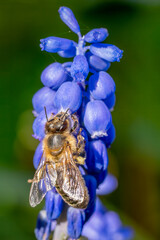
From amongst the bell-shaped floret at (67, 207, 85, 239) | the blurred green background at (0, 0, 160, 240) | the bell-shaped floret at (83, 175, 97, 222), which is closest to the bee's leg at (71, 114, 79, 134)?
the bell-shaped floret at (83, 175, 97, 222)

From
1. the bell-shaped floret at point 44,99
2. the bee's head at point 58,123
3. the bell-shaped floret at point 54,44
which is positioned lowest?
the bee's head at point 58,123

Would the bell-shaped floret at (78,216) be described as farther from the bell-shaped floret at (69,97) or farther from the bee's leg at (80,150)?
the bell-shaped floret at (69,97)

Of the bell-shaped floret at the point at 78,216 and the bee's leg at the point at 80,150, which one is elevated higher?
the bee's leg at the point at 80,150

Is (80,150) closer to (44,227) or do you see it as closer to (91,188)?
(91,188)

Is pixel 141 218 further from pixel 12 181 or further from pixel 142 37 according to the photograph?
pixel 142 37

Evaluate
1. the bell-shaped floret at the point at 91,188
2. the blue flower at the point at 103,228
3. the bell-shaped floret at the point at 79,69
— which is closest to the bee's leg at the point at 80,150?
the bell-shaped floret at the point at 91,188
